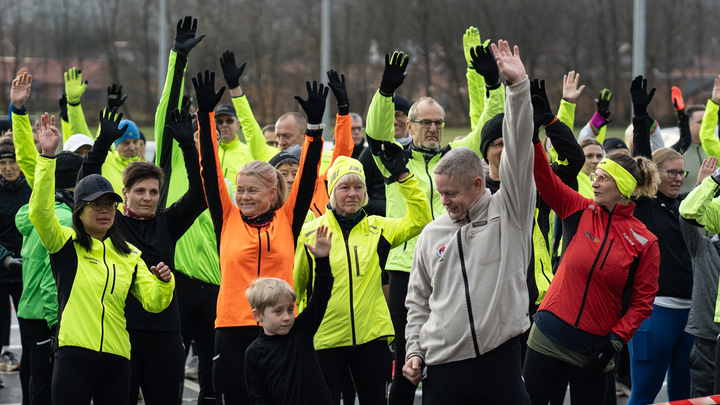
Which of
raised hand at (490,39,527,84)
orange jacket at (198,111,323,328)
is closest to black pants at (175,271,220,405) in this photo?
orange jacket at (198,111,323,328)

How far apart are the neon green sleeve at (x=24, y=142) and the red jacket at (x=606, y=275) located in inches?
130

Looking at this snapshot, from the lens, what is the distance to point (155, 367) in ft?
15.2

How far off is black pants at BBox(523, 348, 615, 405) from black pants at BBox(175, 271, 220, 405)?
2.44 meters

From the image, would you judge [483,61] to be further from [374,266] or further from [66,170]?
[66,170]

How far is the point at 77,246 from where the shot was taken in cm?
432

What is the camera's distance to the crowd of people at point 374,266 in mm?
3535

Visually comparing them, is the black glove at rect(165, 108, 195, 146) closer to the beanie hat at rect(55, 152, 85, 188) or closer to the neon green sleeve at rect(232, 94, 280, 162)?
the beanie hat at rect(55, 152, 85, 188)

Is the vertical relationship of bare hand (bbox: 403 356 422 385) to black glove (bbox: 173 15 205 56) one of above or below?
below

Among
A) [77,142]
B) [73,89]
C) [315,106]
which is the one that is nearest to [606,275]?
[315,106]

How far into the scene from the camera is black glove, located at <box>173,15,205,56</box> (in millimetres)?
5875

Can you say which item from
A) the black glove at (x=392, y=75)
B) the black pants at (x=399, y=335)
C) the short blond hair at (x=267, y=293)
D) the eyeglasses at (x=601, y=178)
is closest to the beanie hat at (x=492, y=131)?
the eyeglasses at (x=601, y=178)

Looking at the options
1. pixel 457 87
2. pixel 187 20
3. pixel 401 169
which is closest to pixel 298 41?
pixel 457 87

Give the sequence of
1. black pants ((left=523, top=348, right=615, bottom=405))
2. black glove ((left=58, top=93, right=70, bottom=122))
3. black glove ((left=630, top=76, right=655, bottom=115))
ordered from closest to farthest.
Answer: black pants ((left=523, top=348, right=615, bottom=405)), black glove ((left=630, top=76, right=655, bottom=115)), black glove ((left=58, top=93, right=70, bottom=122))

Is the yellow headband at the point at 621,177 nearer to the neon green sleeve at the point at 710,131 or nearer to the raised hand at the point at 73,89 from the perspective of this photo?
A: the neon green sleeve at the point at 710,131
